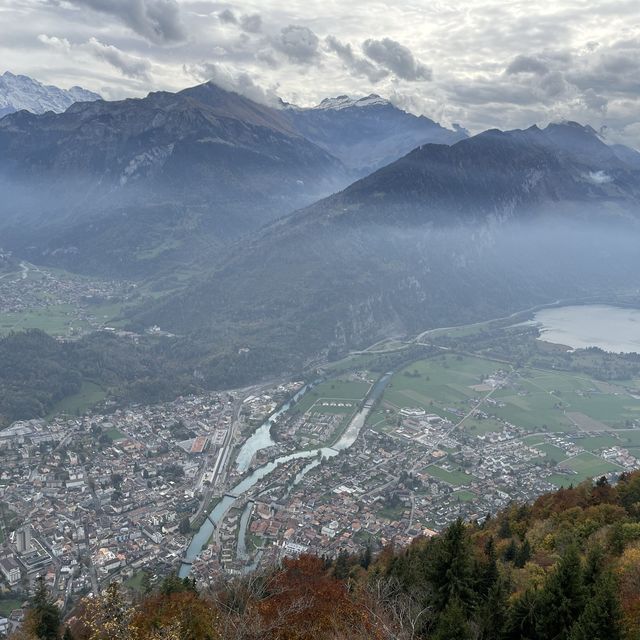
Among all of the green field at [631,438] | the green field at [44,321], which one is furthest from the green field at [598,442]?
the green field at [44,321]

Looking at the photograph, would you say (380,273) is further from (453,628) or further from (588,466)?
(453,628)

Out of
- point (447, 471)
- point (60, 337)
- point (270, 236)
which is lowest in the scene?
point (447, 471)

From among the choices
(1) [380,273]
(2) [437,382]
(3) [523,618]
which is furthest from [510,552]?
(1) [380,273]

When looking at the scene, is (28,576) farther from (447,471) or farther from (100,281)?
(100,281)

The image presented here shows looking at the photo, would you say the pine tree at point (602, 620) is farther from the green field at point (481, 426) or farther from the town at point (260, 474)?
the green field at point (481, 426)

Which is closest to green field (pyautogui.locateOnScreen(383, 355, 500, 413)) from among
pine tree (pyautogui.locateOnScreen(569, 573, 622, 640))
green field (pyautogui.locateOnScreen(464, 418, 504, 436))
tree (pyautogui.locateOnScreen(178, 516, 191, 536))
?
green field (pyautogui.locateOnScreen(464, 418, 504, 436))

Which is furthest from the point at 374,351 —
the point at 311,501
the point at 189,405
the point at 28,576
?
the point at 28,576

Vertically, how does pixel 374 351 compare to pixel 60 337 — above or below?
below
